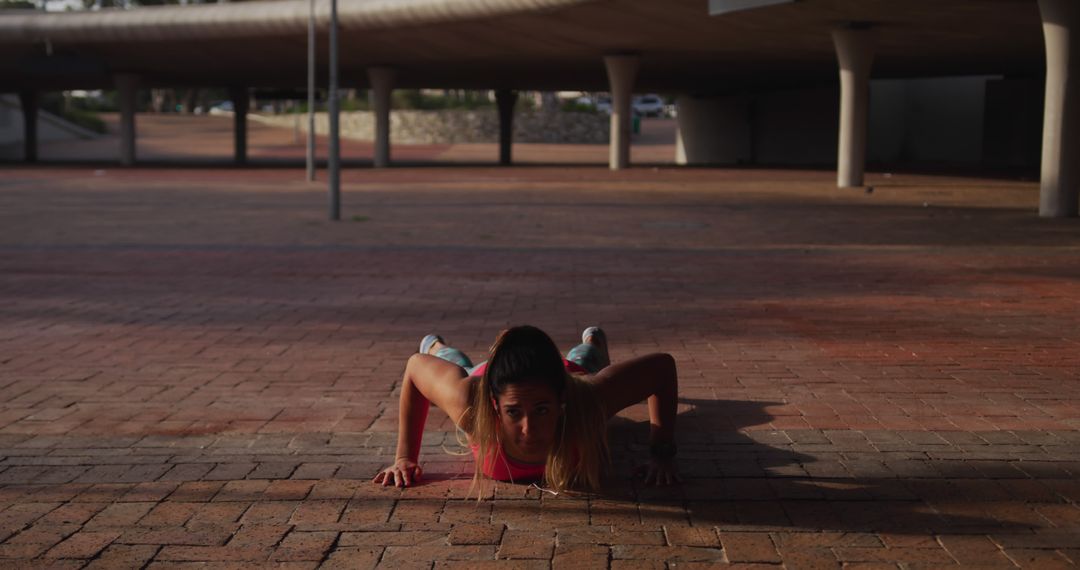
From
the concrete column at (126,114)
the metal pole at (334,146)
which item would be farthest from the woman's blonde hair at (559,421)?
the concrete column at (126,114)

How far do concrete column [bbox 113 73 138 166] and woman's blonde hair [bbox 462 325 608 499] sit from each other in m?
45.2

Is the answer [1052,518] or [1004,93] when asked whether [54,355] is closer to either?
[1052,518]

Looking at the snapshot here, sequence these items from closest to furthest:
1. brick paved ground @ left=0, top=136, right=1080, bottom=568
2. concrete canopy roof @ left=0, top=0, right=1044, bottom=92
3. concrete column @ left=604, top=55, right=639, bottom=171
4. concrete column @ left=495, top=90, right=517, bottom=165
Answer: brick paved ground @ left=0, top=136, right=1080, bottom=568, concrete canopy roof @ left=0, top=0, right=1044, bottom=92, concrete column @ left=604, top=55, right=639, bottom=171, concrete column @ left=495, top=90, right=517, bottom=165

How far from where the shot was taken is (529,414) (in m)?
4.79

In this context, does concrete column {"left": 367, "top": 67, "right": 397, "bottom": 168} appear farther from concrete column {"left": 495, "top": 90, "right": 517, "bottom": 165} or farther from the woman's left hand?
the woman's left hand

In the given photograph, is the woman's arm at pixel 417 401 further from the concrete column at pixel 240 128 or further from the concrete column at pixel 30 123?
the concrete column at pixel 30 123

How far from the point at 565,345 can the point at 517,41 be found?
29.9 metres

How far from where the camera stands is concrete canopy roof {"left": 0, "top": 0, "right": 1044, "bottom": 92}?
28.3 m

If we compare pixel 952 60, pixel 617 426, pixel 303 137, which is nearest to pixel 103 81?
pixel 303 137

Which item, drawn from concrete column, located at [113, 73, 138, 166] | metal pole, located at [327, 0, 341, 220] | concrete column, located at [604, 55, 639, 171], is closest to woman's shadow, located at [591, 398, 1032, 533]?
metal pole, located at [327, 0, 341, 220]

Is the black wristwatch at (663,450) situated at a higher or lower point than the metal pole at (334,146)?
lower

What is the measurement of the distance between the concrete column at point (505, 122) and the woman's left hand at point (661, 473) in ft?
145

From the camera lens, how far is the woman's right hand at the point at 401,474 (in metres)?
5.18

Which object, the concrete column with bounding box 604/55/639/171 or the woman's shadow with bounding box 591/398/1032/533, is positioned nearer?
the woman's shadow with bounding box 591/398/1032/533
